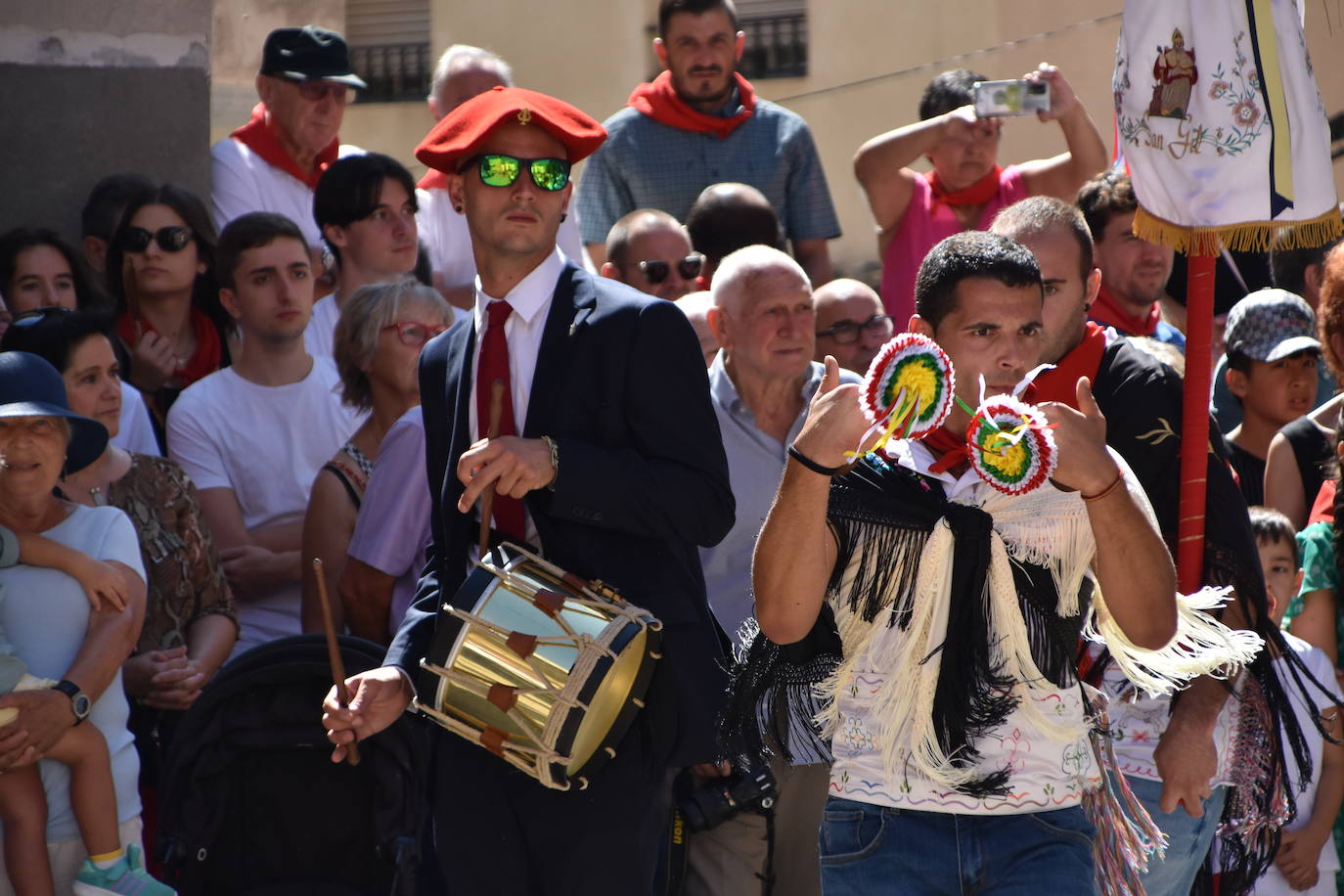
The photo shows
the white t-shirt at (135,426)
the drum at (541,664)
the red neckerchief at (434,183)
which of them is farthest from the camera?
the red neckerchief at (434,183)

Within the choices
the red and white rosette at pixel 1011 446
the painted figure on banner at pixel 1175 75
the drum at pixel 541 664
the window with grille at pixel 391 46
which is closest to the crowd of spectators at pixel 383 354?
the painted figure on banner at pixel 1175 75

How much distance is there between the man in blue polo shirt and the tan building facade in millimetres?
4744

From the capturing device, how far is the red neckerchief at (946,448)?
3.32 meters

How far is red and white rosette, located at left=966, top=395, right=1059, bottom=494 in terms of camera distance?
2990mm

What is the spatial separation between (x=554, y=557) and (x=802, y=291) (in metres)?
2.00

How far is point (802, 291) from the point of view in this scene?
5578mm

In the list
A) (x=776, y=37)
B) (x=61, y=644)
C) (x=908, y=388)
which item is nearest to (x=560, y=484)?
(x=908, y=388)

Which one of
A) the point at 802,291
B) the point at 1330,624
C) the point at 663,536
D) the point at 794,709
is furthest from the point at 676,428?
the point at 1330,624

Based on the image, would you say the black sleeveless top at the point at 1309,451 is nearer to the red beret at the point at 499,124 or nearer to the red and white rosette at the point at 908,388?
the red beret at the point at 499,124

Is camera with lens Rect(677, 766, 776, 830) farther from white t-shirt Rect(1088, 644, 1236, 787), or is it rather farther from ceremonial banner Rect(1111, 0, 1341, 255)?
ceremonial banner Rect(1111, 0, 1341, 255)

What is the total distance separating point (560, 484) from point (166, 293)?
3294 millimetres

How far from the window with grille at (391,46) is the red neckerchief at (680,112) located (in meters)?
6.68

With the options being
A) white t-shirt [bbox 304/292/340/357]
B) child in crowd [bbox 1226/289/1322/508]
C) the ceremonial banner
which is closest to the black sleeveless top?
child in crowd [bbox 1226/289/1322/508]

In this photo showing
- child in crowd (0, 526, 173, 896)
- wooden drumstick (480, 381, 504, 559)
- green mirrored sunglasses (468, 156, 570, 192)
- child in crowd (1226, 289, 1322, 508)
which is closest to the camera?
wooden drumstick (480, 381, 504, 559)
